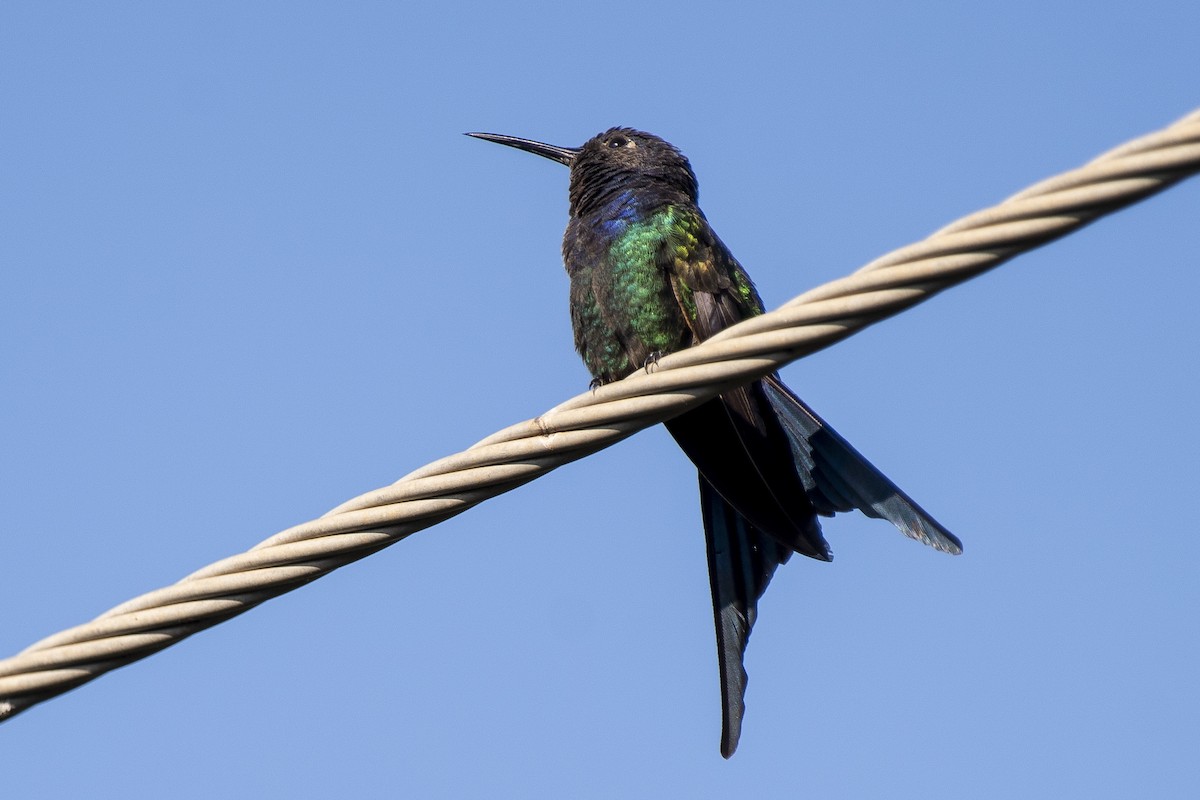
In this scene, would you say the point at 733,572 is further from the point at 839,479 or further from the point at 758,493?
the point at 839,479

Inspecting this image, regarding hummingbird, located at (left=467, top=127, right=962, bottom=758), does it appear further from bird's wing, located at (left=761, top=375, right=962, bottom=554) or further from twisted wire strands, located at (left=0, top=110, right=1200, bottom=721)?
twisted wire strands, located at (left=0, top=110, right=1200, bottom=721)

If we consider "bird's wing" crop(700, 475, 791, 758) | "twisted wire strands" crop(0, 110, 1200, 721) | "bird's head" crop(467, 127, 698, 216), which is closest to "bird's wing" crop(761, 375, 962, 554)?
"bird's wing" crop(700, 475, 791, 758)

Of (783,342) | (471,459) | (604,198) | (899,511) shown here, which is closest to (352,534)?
(471,459)

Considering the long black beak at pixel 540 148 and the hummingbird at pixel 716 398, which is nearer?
the hummingbird at pixel 716 398

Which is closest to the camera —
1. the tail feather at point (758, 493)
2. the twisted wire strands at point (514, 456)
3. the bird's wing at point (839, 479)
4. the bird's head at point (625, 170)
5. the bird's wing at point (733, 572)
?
the twisted wire strands at point (514, 456)

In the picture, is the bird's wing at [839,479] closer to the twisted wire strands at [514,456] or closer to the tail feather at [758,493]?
the tail feather at [758,493]

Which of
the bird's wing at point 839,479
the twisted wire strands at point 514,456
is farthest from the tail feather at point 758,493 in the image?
the twisted wire strands at point 514,456

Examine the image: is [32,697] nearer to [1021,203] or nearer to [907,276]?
[907,276]
